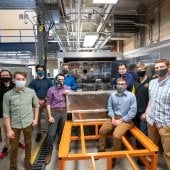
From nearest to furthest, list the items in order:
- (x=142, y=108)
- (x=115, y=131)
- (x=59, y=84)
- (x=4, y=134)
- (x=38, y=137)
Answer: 1. (x=115, y=131)
2. (x=142, y=108)
3. (x=4, y=134)
4. (x=59, y=84)
5. (x=38, y=137)

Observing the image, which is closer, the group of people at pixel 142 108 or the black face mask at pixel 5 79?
the group of people at pixel 142 108

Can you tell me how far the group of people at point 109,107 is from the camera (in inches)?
117

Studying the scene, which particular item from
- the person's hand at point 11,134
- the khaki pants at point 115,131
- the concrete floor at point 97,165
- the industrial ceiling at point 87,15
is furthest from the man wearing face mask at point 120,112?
the industrial ceiling at point 87,15

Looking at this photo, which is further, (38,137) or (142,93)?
(38,137)

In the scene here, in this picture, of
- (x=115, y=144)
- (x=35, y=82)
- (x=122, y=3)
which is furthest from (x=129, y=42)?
(x=115, y=144)

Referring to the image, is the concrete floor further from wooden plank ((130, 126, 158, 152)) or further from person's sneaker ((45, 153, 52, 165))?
wooden plank ((130, 126, 158, 152))

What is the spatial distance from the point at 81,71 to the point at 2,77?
2782mm

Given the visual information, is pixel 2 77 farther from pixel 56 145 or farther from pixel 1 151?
pixel 56 145

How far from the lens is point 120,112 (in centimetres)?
374

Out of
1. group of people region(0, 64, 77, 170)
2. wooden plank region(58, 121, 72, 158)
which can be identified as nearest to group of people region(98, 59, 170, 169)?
wooden plank region(58, 121, 72, 158)

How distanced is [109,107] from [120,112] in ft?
0.66

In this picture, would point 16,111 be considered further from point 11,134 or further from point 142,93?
point 142,93

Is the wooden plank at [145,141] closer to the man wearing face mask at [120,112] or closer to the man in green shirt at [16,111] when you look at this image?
the man wearing face mask at [120,112]

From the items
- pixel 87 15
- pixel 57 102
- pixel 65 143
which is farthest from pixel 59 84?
pixel 87 15
